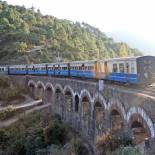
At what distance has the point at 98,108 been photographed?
2666cm

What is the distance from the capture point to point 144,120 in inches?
687

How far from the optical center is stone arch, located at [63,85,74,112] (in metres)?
33.2

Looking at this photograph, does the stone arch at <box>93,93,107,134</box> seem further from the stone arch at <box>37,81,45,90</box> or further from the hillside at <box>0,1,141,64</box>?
the hillside at <box>0,1,141,64</box>

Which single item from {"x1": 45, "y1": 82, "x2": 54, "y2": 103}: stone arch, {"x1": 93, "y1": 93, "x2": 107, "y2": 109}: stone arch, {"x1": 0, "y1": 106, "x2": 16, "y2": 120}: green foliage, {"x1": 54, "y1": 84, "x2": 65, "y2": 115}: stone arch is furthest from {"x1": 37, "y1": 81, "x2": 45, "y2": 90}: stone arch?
{"x1": 93, "y1": 93, "x2": 107, "y2": 109}: stone arch

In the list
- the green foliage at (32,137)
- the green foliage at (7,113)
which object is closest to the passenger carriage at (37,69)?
the green foliage at (7,113)

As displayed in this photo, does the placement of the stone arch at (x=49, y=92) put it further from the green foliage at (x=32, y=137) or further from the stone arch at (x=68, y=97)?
the green foliage at (x=32, y=137)

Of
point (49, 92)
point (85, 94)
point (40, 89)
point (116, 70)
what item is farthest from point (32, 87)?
point (116, 70)

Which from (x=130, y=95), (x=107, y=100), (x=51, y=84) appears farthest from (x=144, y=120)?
(x=51, y=84)

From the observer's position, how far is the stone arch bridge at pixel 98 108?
18.2m

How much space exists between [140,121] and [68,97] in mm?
16565

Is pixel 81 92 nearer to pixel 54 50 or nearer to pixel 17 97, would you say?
pixel 17 97

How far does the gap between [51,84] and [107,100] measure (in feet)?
58.1

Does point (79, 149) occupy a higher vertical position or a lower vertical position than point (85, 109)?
lower

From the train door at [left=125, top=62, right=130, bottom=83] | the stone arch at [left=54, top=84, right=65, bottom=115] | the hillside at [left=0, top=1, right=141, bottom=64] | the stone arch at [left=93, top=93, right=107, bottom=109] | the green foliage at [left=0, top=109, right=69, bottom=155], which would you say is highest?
the hillside at [left=0, top=1, right=141, bottom=64]
